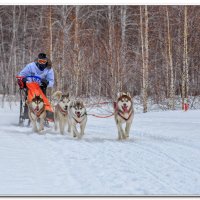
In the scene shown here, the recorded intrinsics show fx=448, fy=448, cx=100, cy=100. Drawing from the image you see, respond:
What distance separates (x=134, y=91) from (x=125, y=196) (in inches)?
517

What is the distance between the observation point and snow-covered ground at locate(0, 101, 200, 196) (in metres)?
3.76

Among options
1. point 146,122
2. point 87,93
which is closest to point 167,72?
point 87,93

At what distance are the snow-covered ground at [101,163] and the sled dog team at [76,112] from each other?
202mm

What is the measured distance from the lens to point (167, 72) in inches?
603

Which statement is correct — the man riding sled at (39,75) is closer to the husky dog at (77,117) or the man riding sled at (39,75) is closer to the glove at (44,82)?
the glove at (44,82)

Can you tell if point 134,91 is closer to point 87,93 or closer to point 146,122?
point 87,93

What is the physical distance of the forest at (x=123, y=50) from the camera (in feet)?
44.7

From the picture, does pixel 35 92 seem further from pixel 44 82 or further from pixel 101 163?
pixel 101 163

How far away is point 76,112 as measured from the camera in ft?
23.9

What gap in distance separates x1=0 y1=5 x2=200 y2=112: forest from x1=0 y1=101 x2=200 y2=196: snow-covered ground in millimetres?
5657

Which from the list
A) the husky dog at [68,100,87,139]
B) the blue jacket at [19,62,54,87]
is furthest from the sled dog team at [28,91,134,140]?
the blue jacket at [19,62,54,87]

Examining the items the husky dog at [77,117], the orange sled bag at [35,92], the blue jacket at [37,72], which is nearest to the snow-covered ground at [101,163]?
the husky dog at [77,117]

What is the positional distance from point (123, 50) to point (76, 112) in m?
7.22

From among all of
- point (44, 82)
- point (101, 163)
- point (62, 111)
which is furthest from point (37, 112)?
point (101, 163)
